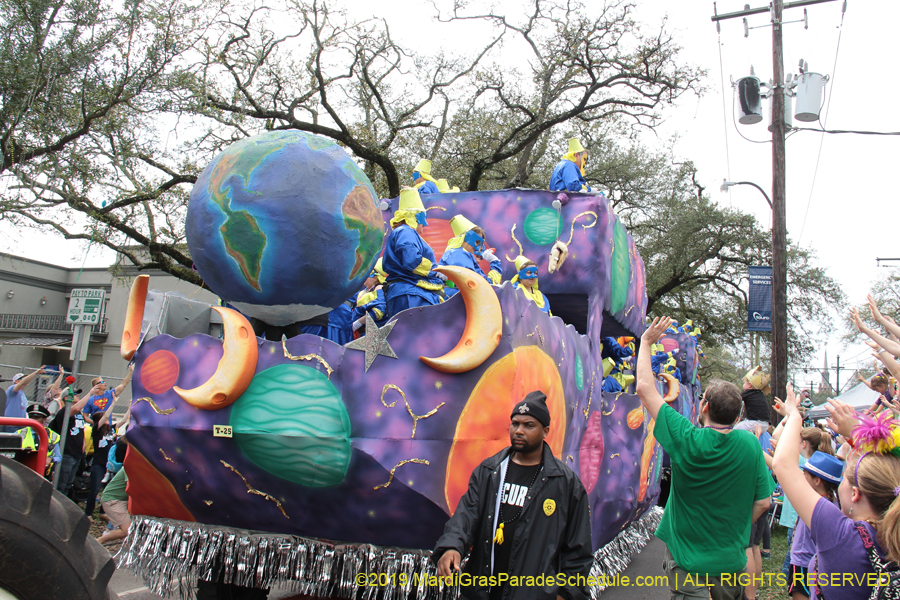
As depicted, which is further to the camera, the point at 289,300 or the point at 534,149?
the point at 534,149

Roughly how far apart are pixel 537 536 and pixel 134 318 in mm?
3446

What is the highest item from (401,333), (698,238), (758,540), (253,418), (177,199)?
(698,238)

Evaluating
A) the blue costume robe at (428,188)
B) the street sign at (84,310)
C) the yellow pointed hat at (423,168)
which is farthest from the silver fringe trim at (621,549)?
the street sign at (84,310)

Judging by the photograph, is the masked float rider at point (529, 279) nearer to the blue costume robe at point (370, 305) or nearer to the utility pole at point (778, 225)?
the blue costume robe at point (370, 305)

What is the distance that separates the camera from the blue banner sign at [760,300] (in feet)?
44.9

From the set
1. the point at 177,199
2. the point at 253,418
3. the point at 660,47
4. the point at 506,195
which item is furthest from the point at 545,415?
the point at 660,47

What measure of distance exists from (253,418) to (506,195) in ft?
14.1

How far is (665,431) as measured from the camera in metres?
3.78

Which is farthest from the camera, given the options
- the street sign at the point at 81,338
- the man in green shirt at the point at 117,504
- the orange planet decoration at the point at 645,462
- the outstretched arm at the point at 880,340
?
the orange planet decoration at the point at 645,462

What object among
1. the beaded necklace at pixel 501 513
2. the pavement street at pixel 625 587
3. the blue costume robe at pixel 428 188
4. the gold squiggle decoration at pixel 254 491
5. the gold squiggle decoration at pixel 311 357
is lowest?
the pavement street at pixel 625 587

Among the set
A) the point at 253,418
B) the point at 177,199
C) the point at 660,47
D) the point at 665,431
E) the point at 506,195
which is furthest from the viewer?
the point at 660,47

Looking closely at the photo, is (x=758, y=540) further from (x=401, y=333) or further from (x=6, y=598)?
(x=6, y=598)

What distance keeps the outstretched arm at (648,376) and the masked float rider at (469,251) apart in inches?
85.1

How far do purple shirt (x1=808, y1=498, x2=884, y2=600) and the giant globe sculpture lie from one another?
127 inches
